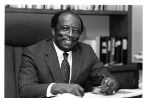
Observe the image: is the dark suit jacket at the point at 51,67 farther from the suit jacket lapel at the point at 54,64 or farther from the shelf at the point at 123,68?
the shelf at the point at 123,68

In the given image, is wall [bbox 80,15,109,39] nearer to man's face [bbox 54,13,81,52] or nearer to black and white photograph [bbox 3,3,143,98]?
black and white photograph [bbox 3,3,143,98]

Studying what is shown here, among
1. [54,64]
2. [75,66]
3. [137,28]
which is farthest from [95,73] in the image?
[137,28]

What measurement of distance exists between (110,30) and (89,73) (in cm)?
111

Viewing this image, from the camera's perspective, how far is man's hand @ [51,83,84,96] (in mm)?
1054

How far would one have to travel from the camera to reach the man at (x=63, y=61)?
4.50 feet

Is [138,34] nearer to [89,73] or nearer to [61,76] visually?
[89,73]

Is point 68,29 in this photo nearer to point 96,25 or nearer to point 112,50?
point 112,50

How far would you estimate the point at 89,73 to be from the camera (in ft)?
5.11

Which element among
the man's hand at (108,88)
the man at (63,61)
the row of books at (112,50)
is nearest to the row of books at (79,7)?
the row of books at (112,50)

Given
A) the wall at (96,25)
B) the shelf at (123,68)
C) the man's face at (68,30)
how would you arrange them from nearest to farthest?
1. the man's face at (68,30)
2. the shelf at (123,68)
3. the wall at (96,25)

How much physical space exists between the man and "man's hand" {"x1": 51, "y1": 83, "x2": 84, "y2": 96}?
0.17 meters

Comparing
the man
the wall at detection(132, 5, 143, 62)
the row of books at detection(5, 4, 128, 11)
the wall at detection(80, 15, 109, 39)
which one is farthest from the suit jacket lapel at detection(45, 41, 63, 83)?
the wall at detection(132, 5, 143, 62)
